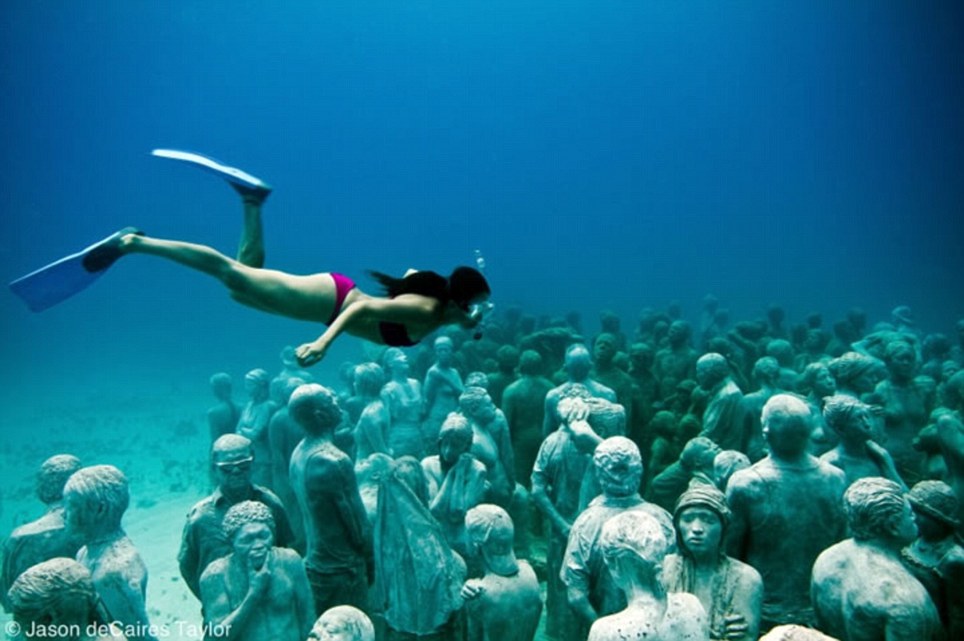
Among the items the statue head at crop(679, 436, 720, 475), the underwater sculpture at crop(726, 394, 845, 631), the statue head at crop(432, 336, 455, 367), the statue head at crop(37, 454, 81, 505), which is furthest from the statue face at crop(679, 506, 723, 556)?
the statue head at crop(432, 336, 455, 367)

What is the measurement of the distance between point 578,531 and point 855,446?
2.98 metres

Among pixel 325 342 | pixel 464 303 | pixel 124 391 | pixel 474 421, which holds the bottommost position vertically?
pixel 124 391

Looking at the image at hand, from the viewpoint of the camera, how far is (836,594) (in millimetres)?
3801

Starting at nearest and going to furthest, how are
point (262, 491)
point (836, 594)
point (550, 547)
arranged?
point (836, 594)
point (262, 491)
point (550, 547)

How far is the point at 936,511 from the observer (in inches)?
165

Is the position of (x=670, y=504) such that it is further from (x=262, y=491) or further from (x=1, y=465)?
(x=1, y=465)

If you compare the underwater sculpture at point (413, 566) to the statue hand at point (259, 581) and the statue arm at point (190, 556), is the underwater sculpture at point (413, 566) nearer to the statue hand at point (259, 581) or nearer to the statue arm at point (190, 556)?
the statue hand at point (259, 581)

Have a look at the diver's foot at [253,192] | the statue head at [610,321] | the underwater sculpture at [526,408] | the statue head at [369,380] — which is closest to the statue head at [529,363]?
the underwater sculpture at [526,408]

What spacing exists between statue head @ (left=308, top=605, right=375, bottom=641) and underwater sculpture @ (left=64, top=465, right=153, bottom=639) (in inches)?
75.7

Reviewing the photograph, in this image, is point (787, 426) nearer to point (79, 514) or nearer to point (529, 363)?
point (529, 363)

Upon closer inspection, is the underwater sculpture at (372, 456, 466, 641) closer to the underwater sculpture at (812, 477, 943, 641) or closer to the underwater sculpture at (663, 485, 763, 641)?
the underwater sculpture at (663, 485, 763, 641)

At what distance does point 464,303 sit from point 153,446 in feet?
69.4

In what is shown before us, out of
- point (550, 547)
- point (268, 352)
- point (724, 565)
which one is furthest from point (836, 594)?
point (268, 352)

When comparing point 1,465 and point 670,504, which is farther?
point 1,465
